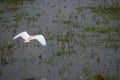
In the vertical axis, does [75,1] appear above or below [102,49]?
above

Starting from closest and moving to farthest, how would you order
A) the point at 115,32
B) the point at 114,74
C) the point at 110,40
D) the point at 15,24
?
the point at 114,74
the point at 110,40
the point at 115,32
the point at 15,24

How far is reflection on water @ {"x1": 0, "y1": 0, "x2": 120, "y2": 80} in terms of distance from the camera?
6336mm

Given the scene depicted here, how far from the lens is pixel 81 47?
765 cm

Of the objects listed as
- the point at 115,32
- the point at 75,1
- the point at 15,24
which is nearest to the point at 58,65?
the point at 115,32

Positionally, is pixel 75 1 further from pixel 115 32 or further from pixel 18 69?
pixel 18 69

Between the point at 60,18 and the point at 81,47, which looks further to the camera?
the point at 60,18

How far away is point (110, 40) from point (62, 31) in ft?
4.48

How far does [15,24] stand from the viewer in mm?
9766

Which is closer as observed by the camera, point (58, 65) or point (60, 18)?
point (58, 65)

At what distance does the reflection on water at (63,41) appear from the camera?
6.34 metres

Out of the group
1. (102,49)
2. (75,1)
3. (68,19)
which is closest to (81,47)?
(102,49)

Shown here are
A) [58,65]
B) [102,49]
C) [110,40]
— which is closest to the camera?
[58,65]

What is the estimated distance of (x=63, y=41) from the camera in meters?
8.09

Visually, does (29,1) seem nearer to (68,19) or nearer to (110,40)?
(68,19)
